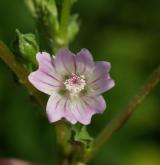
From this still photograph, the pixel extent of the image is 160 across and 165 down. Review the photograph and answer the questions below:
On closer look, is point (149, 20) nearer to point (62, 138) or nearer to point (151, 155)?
point (151, 155)

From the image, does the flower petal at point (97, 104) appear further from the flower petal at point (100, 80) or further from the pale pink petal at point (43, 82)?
the pale pink petal at point (43, 82)

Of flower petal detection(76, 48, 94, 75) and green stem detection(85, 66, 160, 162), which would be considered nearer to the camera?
flower petal detection(76, 48, 94, 75)

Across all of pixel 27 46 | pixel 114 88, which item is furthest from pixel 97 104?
pixel 114 88

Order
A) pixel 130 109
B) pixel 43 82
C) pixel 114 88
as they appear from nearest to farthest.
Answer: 1. pixel 43 82
2. pixel 130 109
3. pixel 114 88

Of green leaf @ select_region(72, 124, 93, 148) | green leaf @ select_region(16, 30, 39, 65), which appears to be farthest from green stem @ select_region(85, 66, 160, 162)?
green leaf @ select_region(16, 30, 39, 65)

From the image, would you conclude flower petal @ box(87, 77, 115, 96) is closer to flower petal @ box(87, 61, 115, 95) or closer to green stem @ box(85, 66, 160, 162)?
flower petal @ box(87, 61, 115, 95)

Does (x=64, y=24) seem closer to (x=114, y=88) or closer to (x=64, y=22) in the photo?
(x=64, y=22)

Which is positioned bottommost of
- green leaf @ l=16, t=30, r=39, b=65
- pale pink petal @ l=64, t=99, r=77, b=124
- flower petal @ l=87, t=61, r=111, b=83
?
pale pink petal @ l=64, t=99, r=77, b=124
